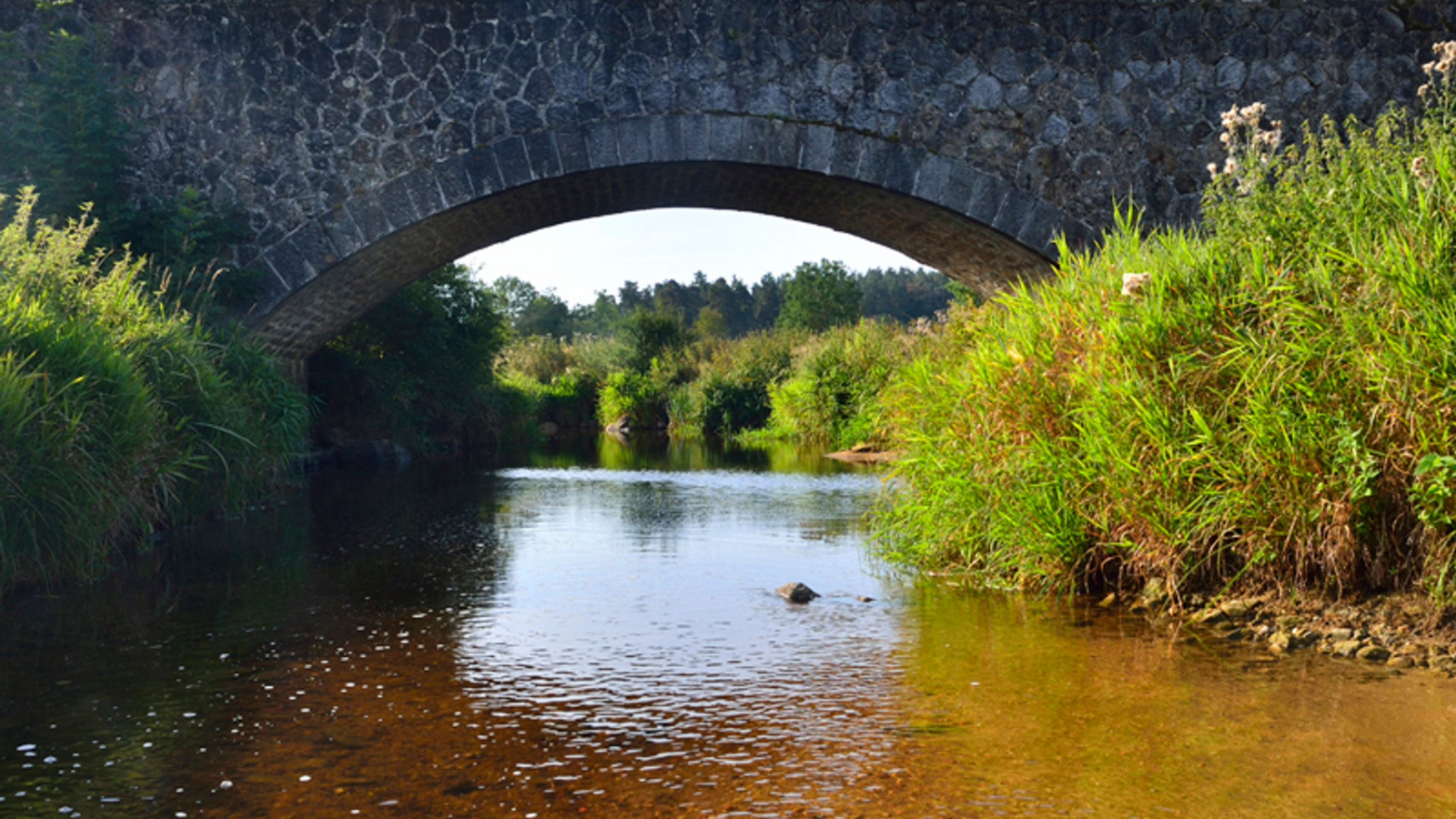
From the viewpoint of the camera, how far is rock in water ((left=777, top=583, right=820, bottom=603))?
209 inches

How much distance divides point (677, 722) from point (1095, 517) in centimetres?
244

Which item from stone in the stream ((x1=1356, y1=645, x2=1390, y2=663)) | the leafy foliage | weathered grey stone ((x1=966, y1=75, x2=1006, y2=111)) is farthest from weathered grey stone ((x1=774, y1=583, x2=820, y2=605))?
the leafy foliage

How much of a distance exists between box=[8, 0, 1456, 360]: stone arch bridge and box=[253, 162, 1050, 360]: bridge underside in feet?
0.31

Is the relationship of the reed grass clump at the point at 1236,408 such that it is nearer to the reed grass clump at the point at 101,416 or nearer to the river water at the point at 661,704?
the river water at the point at 661,704

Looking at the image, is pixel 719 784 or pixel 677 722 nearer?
pixel 719 784

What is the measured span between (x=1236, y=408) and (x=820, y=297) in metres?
37.7

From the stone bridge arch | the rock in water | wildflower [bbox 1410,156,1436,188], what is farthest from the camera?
the stone bridge arch

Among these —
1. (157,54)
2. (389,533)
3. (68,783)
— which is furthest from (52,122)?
(68,783)

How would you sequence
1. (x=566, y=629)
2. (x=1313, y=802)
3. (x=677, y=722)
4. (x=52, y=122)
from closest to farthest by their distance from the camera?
(x=1313, y=802) → (x=677, y=722) → (x=566, y=629) → (x=52, y=122)

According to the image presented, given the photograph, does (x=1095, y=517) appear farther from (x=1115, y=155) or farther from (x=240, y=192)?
(x=240, y=192)

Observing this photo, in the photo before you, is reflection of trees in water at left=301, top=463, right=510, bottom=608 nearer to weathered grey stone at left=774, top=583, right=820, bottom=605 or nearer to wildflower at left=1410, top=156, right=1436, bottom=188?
weathered grey stone at left=774, top=583, right=820, bottom=605

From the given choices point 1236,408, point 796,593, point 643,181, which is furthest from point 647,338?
point 1236,408

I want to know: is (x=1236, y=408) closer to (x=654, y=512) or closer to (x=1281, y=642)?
(x=1281, y=642)

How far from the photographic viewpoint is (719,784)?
2.99 m
